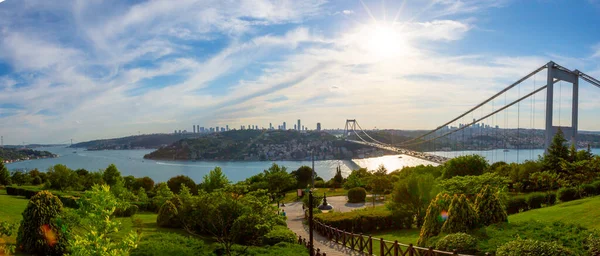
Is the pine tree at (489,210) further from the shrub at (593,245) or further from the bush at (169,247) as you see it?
the bush at (169,247)

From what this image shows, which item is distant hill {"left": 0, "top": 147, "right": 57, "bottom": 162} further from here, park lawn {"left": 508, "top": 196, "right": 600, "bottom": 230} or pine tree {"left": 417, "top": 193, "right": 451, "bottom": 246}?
park lawn {"left": 508, "top": 196, "right": 600, "bottom": 230}

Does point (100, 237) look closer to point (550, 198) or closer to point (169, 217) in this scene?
point (169, 217)

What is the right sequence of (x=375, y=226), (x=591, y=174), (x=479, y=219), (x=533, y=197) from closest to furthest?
(x=479, y=219), (x=375, y=226), (x=533, y=197), (x=591, y=174)

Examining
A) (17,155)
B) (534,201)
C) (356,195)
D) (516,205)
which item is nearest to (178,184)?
(356,195)

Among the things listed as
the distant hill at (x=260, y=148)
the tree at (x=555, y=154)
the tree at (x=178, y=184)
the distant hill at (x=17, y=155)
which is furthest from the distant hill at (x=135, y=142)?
the tree at (x=555, y=154)

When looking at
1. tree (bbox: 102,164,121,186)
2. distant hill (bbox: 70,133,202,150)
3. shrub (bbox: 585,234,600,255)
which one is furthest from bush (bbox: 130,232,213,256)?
distant hill (bbox: 70,133,202,150)

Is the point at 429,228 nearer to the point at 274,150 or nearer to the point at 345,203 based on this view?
the point at 345,203

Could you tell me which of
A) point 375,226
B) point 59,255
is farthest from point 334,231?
point 59,255
